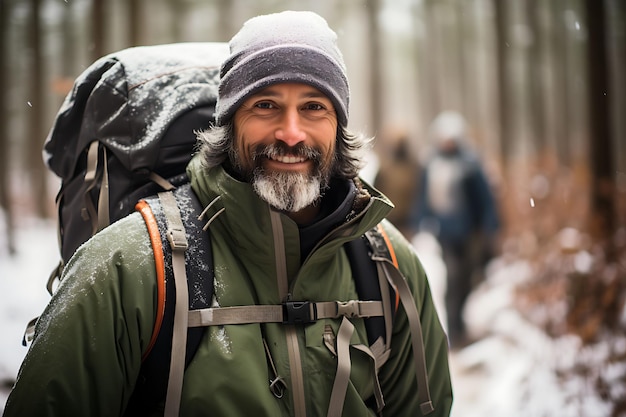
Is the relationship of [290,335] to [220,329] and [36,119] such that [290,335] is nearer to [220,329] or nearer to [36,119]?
[220,329]

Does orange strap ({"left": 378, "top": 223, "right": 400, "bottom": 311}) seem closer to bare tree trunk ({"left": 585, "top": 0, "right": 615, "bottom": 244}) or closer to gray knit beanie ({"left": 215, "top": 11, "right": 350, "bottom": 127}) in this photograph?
gray knit beanie ({"left": 215, "top": 11, "right": 350, "bottom": 127})

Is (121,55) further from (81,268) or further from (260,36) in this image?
(81,268)

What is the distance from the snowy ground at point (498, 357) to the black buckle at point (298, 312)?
149 inches

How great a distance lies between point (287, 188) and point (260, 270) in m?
0.28

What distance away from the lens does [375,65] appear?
540 inches

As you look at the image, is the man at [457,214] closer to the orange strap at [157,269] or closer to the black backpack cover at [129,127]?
the black backpack cover at [129,127]

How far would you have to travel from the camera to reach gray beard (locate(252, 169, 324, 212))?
6.13 feet

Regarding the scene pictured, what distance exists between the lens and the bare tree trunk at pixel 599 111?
6441 millimetres

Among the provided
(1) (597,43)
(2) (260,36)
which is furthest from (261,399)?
(1) (597,43)

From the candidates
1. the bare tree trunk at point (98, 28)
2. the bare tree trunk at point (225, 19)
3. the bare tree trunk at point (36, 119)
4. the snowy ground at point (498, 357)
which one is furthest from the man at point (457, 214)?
the bare tree trunk at point (36, 119)

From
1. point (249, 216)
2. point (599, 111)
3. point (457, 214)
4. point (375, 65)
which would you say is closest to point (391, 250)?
point (249, 216)

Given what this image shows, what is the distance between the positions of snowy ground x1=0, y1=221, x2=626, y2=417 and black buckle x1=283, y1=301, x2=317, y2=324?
379 centimetres

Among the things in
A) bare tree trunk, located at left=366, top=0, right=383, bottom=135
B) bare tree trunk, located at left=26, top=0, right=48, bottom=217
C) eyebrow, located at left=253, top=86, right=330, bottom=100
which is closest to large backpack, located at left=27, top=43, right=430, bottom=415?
eyebrow, located at left=253, top=86, right=330, bottom=100

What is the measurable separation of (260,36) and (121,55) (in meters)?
0.65
